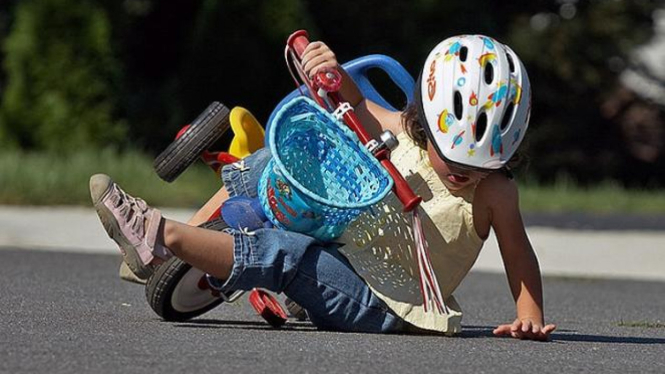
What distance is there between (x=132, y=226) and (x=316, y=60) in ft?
2.88

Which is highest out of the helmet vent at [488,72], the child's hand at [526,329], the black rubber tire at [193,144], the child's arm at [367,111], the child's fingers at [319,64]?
the child's fingers at [319,64]

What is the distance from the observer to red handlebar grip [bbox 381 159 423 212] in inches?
187

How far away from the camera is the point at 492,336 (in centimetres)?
534

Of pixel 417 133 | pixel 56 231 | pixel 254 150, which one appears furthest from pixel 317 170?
pixel 56 231

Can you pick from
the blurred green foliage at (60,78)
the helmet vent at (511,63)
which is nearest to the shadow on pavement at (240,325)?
the helmet vent at (511,63)

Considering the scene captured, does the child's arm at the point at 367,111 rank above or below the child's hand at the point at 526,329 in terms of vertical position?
above

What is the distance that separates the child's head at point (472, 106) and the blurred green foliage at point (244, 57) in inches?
348

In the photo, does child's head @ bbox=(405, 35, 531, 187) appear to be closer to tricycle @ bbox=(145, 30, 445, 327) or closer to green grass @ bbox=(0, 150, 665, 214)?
tricycle @ bbox=(145, 30, 445, 327)

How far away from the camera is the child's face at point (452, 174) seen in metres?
4.95

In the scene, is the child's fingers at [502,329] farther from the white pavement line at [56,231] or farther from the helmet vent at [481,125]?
the white pavement line at [56,231]

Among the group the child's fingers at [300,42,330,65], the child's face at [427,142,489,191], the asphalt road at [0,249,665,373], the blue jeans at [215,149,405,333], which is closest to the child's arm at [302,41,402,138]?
the child's fingers at [300,42,330,65]

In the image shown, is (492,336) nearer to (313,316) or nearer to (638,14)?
(313,316)

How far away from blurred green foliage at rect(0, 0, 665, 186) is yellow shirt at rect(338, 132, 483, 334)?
8.76 meters

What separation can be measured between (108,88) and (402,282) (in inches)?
357
